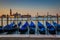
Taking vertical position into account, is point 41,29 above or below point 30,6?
below

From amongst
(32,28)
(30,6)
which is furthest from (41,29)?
(30,6)

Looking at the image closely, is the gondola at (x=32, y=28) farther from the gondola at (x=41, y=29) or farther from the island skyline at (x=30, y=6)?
the island skyline at (x=30, y=6)

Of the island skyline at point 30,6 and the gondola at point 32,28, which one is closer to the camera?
the gondola at point 32,28

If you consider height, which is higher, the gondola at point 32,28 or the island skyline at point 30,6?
the island skyline at point 30,6

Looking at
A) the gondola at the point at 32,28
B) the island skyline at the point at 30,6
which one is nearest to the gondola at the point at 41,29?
the gondola at the point at 32,28

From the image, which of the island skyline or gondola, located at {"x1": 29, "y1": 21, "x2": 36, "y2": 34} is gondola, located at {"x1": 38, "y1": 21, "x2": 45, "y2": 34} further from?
the island skyline

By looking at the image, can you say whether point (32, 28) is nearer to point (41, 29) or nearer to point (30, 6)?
point (41, 29)

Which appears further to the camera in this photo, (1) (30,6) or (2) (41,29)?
(1) (30,6)

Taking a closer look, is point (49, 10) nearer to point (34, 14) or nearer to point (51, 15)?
point (51, 15)

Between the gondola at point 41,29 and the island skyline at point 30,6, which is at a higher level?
the island skyline at point 30,6

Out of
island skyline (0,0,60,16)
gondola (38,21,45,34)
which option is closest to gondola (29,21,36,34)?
gondola (38,21,45,34)

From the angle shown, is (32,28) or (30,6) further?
(30,6)

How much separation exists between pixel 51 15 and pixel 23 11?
78cm

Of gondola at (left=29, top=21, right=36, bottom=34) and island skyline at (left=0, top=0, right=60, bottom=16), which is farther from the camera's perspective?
island skyline at (left=0, top=0, right=60, bottom=16)
